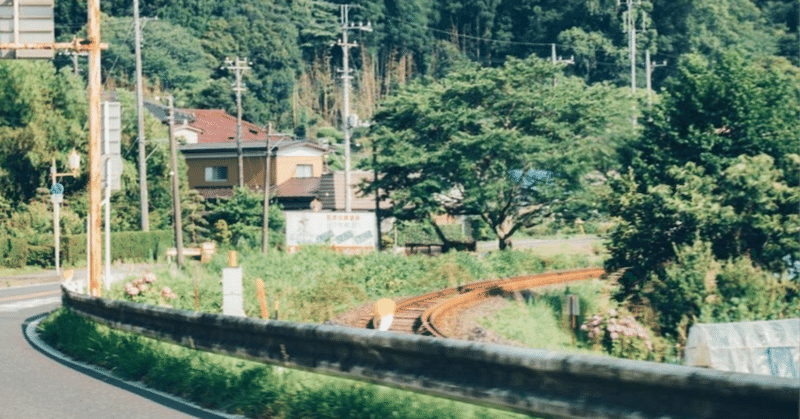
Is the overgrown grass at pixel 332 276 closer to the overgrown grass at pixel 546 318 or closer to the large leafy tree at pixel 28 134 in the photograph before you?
the overgrown grass at pixel 546 318

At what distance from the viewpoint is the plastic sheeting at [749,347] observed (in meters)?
18.8

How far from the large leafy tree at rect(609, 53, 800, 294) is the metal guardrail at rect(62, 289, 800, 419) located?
66.2 ft

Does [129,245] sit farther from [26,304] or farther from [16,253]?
[26,304]

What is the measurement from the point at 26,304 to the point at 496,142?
21.8 meters

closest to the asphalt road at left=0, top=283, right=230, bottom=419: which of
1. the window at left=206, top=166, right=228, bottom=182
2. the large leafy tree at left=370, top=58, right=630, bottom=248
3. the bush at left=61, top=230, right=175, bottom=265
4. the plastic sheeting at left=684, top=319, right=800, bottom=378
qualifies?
the plastic sheeting at left=684, top=319, right=800, bottom=378

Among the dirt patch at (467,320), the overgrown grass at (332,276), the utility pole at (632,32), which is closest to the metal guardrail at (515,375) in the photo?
the dirt patch at (467,320)

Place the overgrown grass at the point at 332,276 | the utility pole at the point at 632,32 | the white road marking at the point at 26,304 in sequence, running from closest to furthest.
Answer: the white road marking at the point at 26,304 → the overgrown grass at the point at 332,276 → the utility pole at the point at 632,32

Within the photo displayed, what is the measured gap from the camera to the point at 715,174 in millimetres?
30688

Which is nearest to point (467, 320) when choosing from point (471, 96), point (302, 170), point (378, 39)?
point (471, 96)

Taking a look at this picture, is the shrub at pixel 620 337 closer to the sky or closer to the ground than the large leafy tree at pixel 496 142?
closer to the ground

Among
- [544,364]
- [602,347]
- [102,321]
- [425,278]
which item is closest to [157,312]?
[102,321]

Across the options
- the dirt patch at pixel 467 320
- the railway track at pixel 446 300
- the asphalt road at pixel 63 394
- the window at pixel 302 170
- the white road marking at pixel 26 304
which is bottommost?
the dirt patch at pixel 467 320

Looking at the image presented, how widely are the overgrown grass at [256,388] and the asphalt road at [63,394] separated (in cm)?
30

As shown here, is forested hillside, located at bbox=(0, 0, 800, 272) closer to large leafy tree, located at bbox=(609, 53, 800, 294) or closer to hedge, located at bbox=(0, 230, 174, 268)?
large leafy tree, located at bbox=(609, 53, 800, 294)
